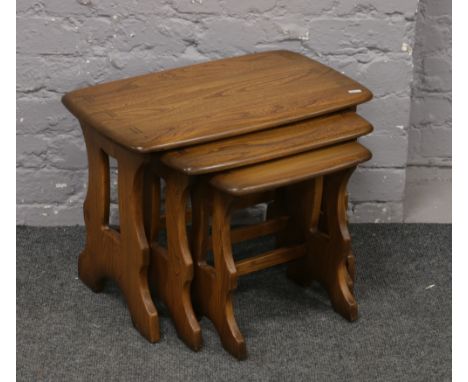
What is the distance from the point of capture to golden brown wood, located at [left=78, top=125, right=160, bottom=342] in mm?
1890

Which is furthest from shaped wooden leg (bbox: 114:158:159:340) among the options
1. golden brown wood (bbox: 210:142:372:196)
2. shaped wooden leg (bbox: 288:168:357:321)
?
shaped wooden leg (bbox: 288:168:357:321)

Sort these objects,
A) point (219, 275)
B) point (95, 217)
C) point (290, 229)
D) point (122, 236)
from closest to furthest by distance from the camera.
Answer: point (219, 275) → point (122, 236) → point (95, 217) → point (290, 229)

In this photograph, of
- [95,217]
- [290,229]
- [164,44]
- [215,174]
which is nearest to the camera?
[215,174]

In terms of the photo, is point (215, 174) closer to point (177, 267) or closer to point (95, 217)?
point (177, 267)

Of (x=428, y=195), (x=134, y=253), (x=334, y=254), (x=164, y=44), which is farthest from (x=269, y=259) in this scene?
(x=428, y=195)

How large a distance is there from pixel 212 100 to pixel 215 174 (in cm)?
26

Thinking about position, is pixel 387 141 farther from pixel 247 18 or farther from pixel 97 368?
pixel 97 368

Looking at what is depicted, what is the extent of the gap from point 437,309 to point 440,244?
1.22 feet

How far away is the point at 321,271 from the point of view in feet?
7.00

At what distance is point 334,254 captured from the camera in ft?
6.79

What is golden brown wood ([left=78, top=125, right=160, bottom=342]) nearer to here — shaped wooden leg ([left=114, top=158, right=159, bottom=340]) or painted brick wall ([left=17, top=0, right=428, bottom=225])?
shaped wooden leg ([left=114, top=158, right=159, bottom=340])

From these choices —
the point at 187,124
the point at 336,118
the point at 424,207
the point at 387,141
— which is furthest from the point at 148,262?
the point at 424,207

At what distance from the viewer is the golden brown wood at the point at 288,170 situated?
1697 millimetres

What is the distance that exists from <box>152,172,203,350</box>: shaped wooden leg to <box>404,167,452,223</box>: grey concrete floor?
951 millimetres
